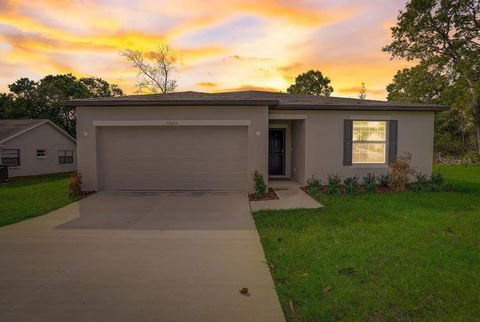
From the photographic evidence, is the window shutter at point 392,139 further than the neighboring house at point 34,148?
No

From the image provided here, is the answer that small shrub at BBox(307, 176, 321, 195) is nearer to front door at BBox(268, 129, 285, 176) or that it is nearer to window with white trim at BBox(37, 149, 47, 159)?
front door at BBox(268, 129, 285, 176)

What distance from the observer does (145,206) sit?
7.97 meters

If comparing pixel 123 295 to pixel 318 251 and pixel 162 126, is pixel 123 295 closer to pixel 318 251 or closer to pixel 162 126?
pixel 318 251

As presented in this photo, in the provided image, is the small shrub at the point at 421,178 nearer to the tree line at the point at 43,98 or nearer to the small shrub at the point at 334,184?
the small shrub at the point at 334,184

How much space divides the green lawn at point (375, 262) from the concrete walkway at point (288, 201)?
21.7 inches

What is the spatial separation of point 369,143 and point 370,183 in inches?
71.0

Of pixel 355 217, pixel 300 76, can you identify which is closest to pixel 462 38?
pixel 300 76

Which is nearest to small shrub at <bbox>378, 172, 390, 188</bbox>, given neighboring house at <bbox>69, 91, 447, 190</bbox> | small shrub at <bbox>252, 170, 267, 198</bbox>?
neighboring house at <bbox>69, 91, 447, 190</bbox>

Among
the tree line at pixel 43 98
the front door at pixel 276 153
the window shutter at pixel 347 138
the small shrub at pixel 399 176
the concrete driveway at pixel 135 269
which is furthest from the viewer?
the tree line at pixel 43 98

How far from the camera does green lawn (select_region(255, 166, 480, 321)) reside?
3057 mm

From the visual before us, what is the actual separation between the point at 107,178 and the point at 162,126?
2.61 m

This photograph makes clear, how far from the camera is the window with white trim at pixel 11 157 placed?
714 inches

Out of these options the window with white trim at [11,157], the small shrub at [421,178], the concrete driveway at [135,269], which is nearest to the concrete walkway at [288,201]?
the concrete driveway at [135,269]

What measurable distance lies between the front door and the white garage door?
3.03 metres
